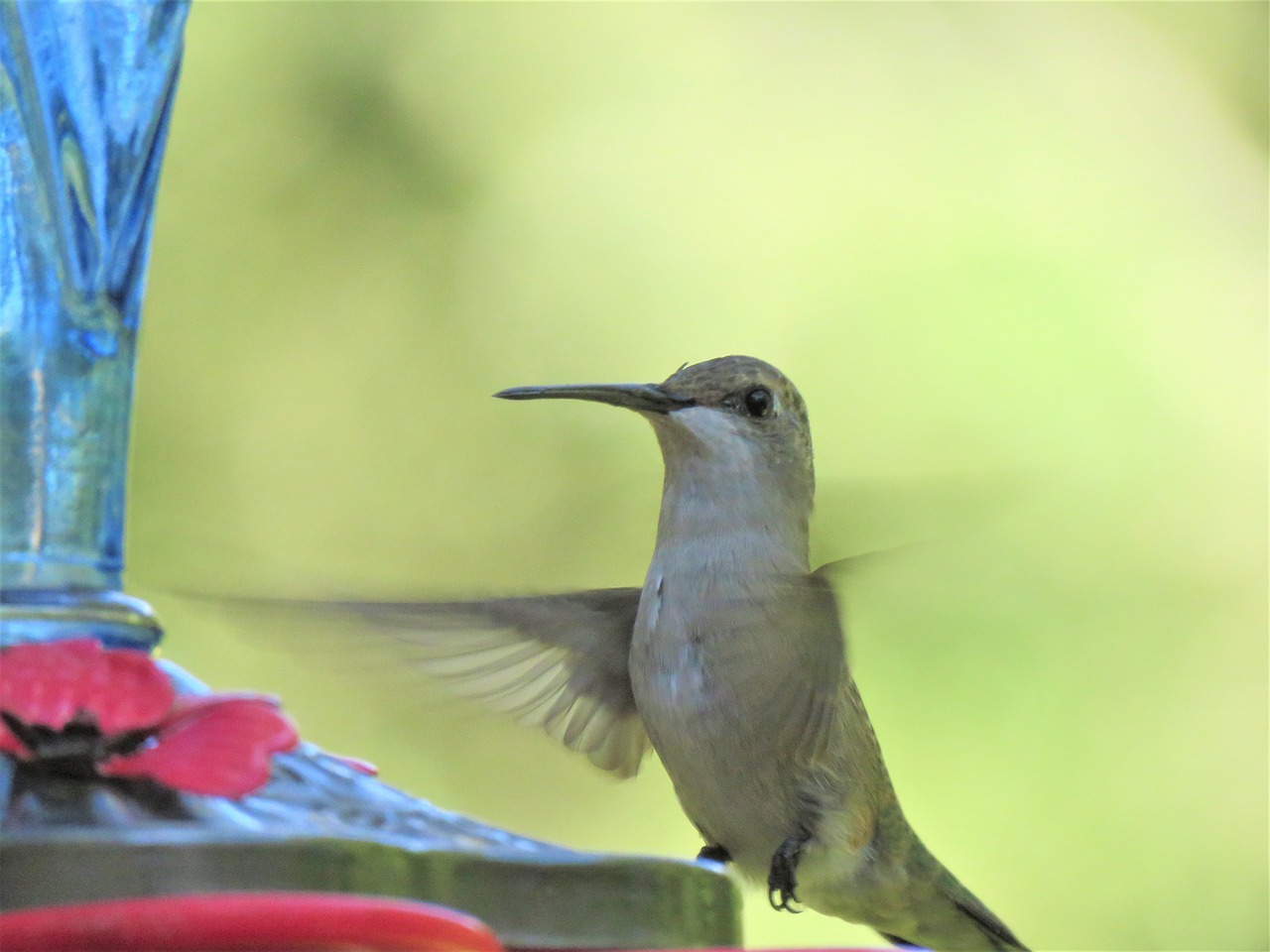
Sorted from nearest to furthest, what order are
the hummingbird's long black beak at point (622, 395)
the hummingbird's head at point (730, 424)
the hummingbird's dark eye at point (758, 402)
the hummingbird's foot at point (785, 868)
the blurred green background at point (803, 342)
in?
the hummingbird's long black beak at point (622, 395) → the hummingbird's foot at point (785, 868) → the hummingbird's head at point (730, 424) → the hummingbird's dark eye at point (758, 402) → the blurred green background at point (803, 342)

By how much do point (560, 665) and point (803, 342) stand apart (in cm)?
313

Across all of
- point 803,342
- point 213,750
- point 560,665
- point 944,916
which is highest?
point 803,342

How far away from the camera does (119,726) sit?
1787mm

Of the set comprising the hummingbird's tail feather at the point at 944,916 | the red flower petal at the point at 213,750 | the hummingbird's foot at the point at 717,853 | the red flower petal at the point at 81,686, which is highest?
the red flower petal at the point at 81,686

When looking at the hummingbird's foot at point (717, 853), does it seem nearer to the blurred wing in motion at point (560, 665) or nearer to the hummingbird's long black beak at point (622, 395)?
the blurred wing in motion at point (560, 665)

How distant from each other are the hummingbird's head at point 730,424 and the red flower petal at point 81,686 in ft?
4.18

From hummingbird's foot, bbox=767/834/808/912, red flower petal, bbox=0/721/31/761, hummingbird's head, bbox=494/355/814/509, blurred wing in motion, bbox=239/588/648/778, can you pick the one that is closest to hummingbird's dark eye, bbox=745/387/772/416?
hummingbird's head, bbox=494/355/814/509

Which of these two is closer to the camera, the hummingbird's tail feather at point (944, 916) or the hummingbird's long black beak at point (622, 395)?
the hummingbird's long black beak at point (622, 395)

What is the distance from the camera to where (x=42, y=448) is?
2.09 m

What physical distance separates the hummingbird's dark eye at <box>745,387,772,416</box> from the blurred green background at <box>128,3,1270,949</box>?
2.05 meters

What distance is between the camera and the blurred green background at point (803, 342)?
5594 mm

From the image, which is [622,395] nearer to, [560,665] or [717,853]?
[560,665]

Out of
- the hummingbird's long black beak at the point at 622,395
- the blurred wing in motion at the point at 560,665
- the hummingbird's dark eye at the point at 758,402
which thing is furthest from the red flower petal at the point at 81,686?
the hummingbird's dark eye at the point at 758,402

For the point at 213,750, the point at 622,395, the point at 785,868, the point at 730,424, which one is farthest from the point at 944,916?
the point at 213,750
